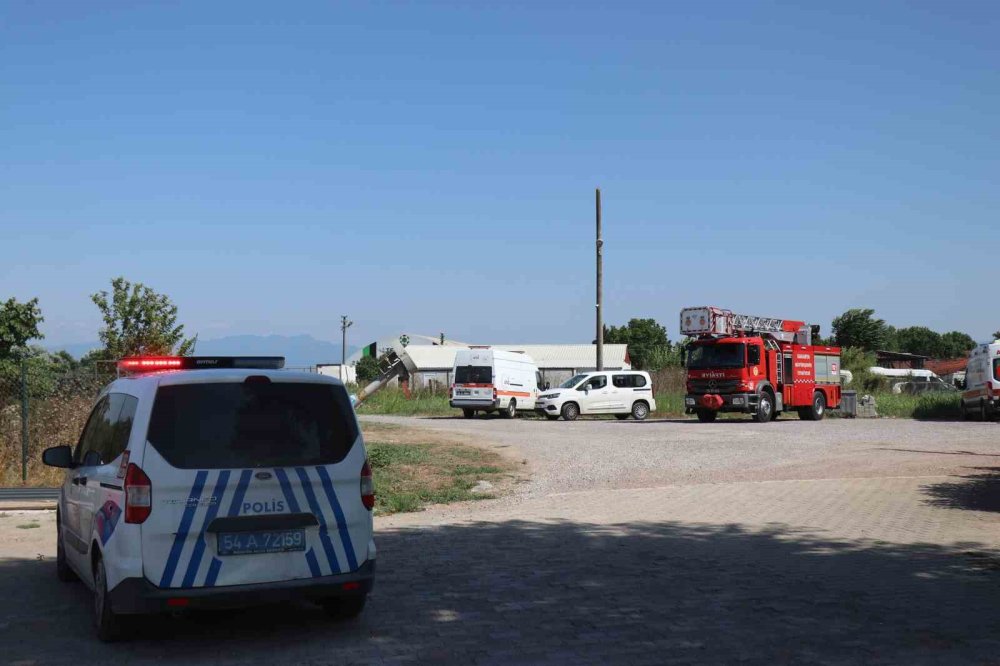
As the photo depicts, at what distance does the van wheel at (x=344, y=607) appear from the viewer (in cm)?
687

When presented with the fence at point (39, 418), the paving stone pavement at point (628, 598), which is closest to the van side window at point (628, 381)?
the fence at point (39, 418)

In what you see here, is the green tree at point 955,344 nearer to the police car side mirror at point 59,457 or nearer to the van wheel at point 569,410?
the van wheel at point 569,410

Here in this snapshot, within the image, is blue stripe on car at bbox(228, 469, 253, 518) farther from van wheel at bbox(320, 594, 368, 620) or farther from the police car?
van wheel at bbox(320, 594, 368, 620)

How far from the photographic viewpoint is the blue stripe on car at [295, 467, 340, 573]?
253 inches

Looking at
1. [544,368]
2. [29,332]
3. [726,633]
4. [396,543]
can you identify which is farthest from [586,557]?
[544,368]

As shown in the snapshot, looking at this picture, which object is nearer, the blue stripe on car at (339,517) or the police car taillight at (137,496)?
the police car taillight at (137,496)

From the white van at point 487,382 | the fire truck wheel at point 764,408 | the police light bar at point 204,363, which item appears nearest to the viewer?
the police light bar at point 204,363

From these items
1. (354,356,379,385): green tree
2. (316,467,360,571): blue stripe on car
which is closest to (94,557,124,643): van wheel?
(316,467,360,571): blue stripe on car

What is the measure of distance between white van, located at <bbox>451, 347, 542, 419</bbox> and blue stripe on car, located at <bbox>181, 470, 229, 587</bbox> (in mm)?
30121

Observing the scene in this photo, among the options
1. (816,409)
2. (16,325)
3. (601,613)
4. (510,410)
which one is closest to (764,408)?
(816,409)

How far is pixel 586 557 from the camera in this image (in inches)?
376

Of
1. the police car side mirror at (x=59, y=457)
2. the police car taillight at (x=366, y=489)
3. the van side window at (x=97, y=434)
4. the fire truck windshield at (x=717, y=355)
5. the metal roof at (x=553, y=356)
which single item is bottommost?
the police car taillight at (x=366, y=489)

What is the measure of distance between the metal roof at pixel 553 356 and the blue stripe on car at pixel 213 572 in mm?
66455

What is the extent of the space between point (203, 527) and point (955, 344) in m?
135
